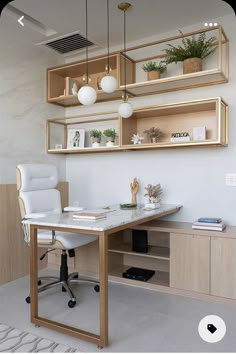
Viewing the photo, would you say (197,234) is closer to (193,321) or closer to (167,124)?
(193,321)

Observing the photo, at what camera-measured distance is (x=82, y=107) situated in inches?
151

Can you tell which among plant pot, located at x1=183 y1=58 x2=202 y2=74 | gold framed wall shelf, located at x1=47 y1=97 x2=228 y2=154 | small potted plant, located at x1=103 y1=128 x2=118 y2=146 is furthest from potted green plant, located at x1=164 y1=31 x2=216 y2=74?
small potted plant, located at x1=103 y1=128 x2=118 y2=146

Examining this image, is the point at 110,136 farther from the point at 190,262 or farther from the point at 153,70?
the point at 190,262

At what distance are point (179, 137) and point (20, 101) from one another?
1.78 metres

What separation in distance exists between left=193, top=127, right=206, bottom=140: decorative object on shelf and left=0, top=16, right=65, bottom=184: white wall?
1.79 metres

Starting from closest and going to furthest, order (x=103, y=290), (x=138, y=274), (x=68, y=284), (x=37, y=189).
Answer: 1. (x=103, y=290)
2. (x=68, y=284)
3. (x=37, y=189)
4. (x=138, y=274)

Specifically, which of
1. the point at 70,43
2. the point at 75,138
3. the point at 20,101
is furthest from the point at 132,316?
the point at 70,43

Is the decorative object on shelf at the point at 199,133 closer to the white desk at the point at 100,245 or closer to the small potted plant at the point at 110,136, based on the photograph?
the small potted plant at the point at 110,136

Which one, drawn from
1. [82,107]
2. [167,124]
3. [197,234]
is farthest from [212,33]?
[197,234]

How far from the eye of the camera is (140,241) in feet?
9.93

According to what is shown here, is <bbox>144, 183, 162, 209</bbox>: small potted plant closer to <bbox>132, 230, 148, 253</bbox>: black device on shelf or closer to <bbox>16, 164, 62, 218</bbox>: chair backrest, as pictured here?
<bbox>132, 230, 148, 253</bbox>: black device on shelf

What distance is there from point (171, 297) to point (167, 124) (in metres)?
1.77

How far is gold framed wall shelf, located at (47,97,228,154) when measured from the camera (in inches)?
109

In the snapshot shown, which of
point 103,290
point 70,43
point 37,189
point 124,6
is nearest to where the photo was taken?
point 103,290
